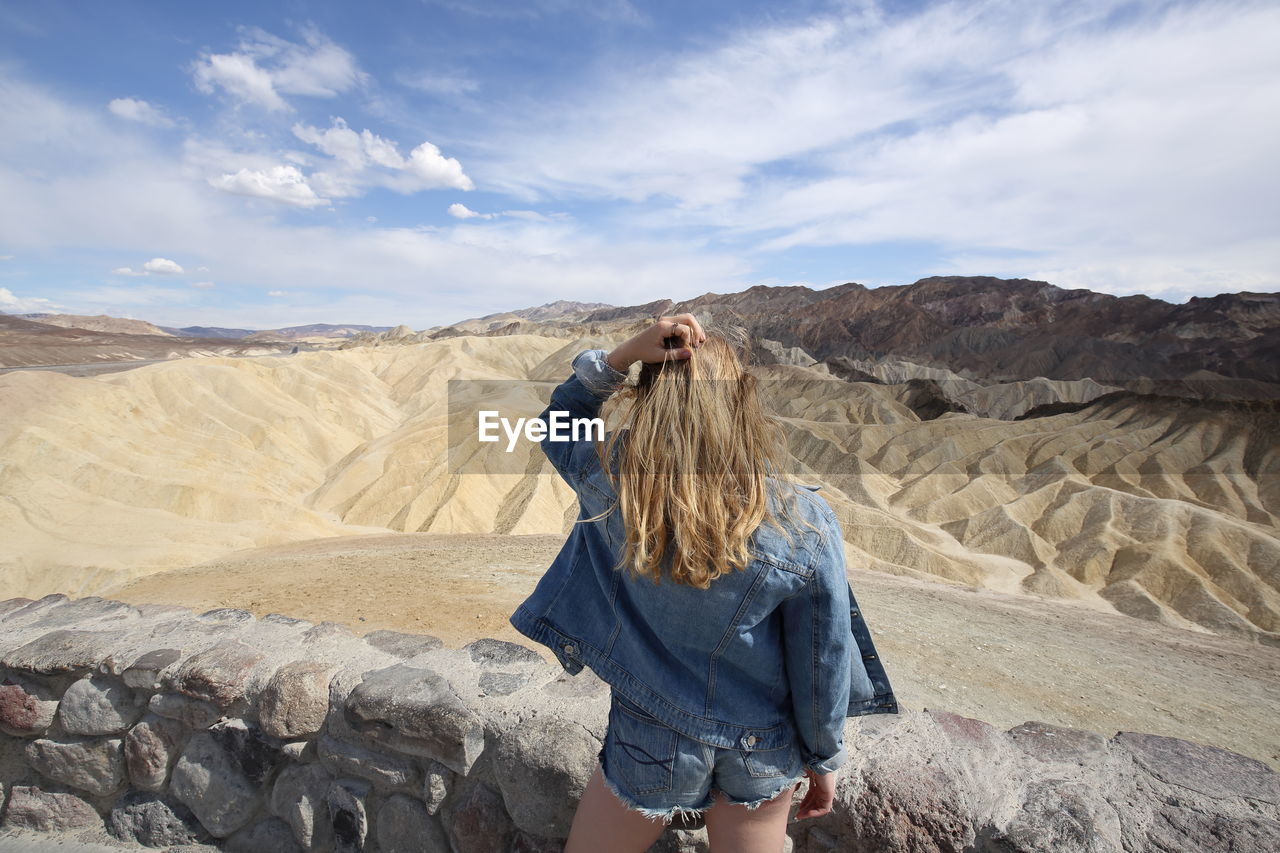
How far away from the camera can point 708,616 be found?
4.20 feet

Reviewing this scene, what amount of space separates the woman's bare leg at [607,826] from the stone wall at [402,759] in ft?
2.09

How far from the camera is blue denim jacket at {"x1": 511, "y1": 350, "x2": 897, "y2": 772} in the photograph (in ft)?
4.09

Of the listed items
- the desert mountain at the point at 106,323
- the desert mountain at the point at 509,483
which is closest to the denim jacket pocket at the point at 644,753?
the desert mountain at the point at 509,483

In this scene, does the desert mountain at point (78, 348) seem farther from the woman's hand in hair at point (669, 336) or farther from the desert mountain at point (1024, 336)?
the woman's hand in hair at point (669, 336)

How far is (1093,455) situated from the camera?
36438 mm

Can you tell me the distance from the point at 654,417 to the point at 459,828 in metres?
1.77

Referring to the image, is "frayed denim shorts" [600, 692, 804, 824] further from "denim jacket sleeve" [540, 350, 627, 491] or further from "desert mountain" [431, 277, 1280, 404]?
"desert mountain" [431, 277, 1280, 404]

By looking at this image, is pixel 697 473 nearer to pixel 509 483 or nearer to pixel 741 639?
pixel 741 639

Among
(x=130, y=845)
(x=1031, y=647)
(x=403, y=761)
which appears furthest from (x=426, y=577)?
(x=1031, y=647)

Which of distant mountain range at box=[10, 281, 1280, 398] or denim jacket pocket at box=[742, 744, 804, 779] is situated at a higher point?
distant mountain range at box=[10, 281, 1280, 398]

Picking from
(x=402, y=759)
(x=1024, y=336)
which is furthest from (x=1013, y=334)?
(x=402, y=759)

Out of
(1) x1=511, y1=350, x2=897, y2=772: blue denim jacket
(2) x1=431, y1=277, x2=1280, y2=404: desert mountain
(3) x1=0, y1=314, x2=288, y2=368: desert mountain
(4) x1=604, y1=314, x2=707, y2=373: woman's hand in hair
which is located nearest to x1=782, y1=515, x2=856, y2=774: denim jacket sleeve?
(1) x1=511, y1=350, x2=897, y2=772: blue denim jacket

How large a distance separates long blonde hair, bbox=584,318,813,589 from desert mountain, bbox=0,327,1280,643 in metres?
12.6

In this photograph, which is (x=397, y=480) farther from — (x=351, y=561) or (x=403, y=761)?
(x=403, y=761)
